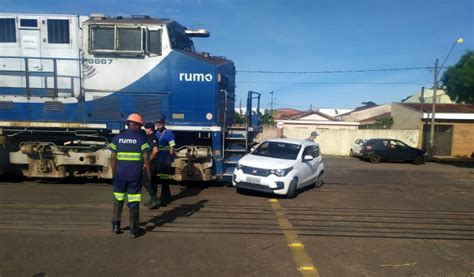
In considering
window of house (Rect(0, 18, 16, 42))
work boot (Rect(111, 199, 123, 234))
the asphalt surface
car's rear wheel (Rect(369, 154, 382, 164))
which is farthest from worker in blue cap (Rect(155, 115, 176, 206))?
car's rear wheel (Rect(369, 154, 382, 164))

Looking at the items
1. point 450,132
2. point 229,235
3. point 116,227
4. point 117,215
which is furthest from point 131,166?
point 450,132

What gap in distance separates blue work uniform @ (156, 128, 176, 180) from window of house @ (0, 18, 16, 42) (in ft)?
16.6

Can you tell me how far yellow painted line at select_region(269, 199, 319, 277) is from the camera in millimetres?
4941

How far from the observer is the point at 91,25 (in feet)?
31.6

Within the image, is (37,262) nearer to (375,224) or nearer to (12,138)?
(375,224)

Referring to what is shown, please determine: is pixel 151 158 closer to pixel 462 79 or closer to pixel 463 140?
pixel 462 79

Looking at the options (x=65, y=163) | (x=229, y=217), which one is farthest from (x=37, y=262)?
(x=65, y=163)

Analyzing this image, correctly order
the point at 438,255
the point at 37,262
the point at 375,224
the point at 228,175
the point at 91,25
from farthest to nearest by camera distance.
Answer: the point at 228,175 < the point at 91,25 < the point at 375,224 < the point at 438,255 < the point at 37,262

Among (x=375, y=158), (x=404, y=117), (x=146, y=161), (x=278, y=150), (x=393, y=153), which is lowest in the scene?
(x=375, y=158)

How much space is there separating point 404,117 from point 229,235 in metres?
30.4

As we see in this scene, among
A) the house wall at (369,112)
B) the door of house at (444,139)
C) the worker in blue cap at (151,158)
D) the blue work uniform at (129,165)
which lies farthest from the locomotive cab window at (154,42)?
the house wall at (369,112)

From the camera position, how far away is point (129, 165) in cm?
590

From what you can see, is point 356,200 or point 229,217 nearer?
point 229,217

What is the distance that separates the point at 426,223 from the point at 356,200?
226 cm
